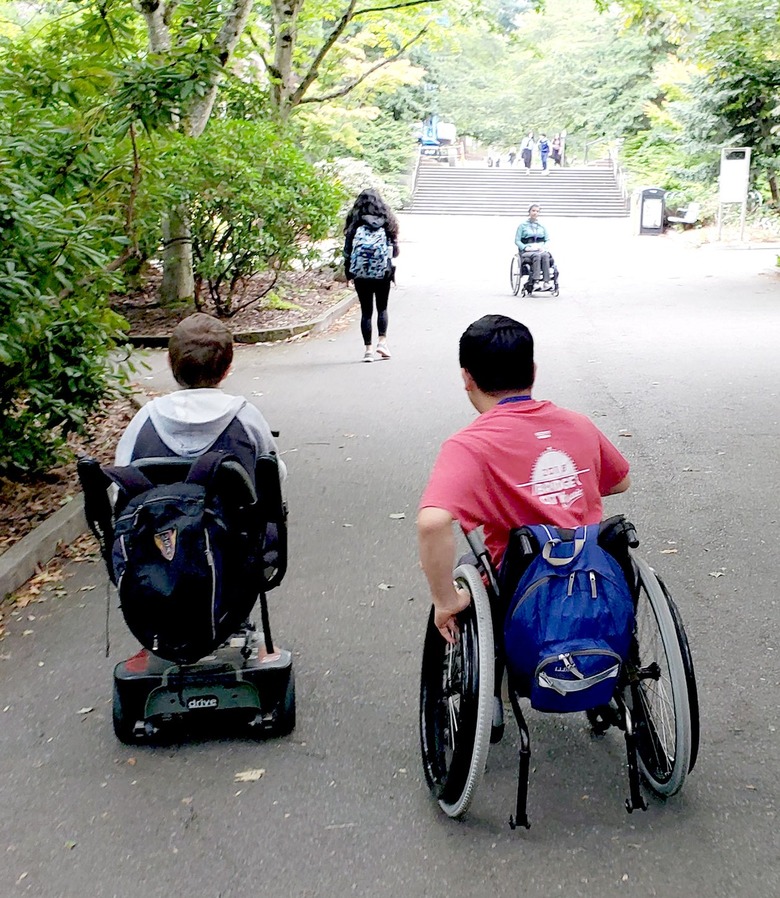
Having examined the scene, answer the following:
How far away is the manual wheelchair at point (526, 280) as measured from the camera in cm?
1734

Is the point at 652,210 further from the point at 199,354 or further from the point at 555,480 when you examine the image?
the point at 555,480

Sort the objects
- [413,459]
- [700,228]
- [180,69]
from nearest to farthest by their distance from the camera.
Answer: [180,69] → [413,459] → [700,228]

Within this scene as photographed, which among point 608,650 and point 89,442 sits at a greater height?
point 608,650

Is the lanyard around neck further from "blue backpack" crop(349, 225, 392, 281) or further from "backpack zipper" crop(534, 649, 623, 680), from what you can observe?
"blue backpack" crop(349, 225, 392, 281)

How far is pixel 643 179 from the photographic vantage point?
136 ft

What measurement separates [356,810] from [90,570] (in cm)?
287

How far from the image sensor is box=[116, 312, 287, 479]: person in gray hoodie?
3.55 meters

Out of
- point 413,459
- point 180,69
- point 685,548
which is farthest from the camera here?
point 413,459

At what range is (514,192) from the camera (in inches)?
1757

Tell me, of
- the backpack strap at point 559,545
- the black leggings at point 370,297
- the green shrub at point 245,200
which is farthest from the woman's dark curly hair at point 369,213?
the backpack strap at point 559,545

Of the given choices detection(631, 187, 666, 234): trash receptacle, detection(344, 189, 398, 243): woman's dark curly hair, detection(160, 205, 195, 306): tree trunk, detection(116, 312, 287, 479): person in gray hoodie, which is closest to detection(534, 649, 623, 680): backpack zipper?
detection(116, 312, 287, 479): person in gray hoodie

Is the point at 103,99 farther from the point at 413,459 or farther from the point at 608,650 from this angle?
the point at 608,650

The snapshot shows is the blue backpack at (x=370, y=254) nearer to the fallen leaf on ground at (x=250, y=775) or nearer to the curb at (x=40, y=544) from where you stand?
the curb at (x=40, y=544)

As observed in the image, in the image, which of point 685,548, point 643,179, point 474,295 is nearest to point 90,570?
point 685,548
